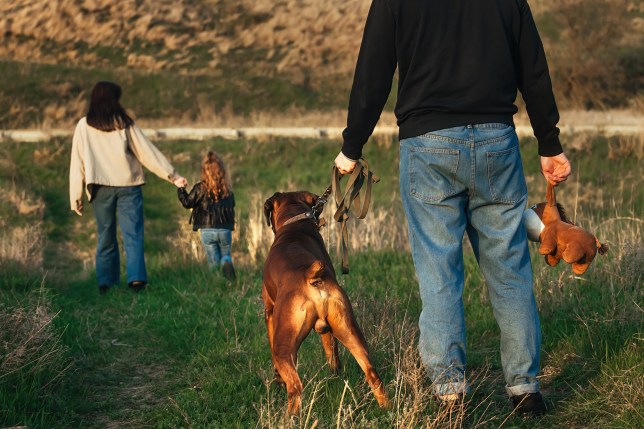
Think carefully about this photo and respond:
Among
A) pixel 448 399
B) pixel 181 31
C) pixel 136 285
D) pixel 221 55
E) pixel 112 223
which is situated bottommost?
pixel 136 285

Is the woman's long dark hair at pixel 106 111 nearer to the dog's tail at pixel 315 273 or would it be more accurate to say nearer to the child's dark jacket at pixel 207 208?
the child's dark jacket at pixel 207 208

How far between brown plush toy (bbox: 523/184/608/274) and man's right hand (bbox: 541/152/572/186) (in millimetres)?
Answer: 117

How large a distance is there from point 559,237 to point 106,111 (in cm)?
585

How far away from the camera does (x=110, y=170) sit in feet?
30.2

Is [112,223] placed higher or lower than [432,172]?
lower

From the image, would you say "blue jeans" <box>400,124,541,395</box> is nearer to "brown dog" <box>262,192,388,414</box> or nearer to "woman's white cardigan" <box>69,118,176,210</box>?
"brown dog" <box>262,192,388,414</box>

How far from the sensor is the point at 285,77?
33.9 metres

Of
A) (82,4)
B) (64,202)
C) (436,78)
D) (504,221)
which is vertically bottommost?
(64,202)

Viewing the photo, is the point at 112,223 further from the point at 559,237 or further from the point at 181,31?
the point at 181,31

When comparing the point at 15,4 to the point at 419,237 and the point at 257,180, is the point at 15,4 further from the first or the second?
the point at 419,237

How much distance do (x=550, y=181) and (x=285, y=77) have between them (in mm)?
29712

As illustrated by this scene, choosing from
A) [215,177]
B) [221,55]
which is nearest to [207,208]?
[215,177]

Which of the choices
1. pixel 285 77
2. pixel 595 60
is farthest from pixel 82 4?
pixel 595 60

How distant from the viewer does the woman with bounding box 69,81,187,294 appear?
30.2ft
